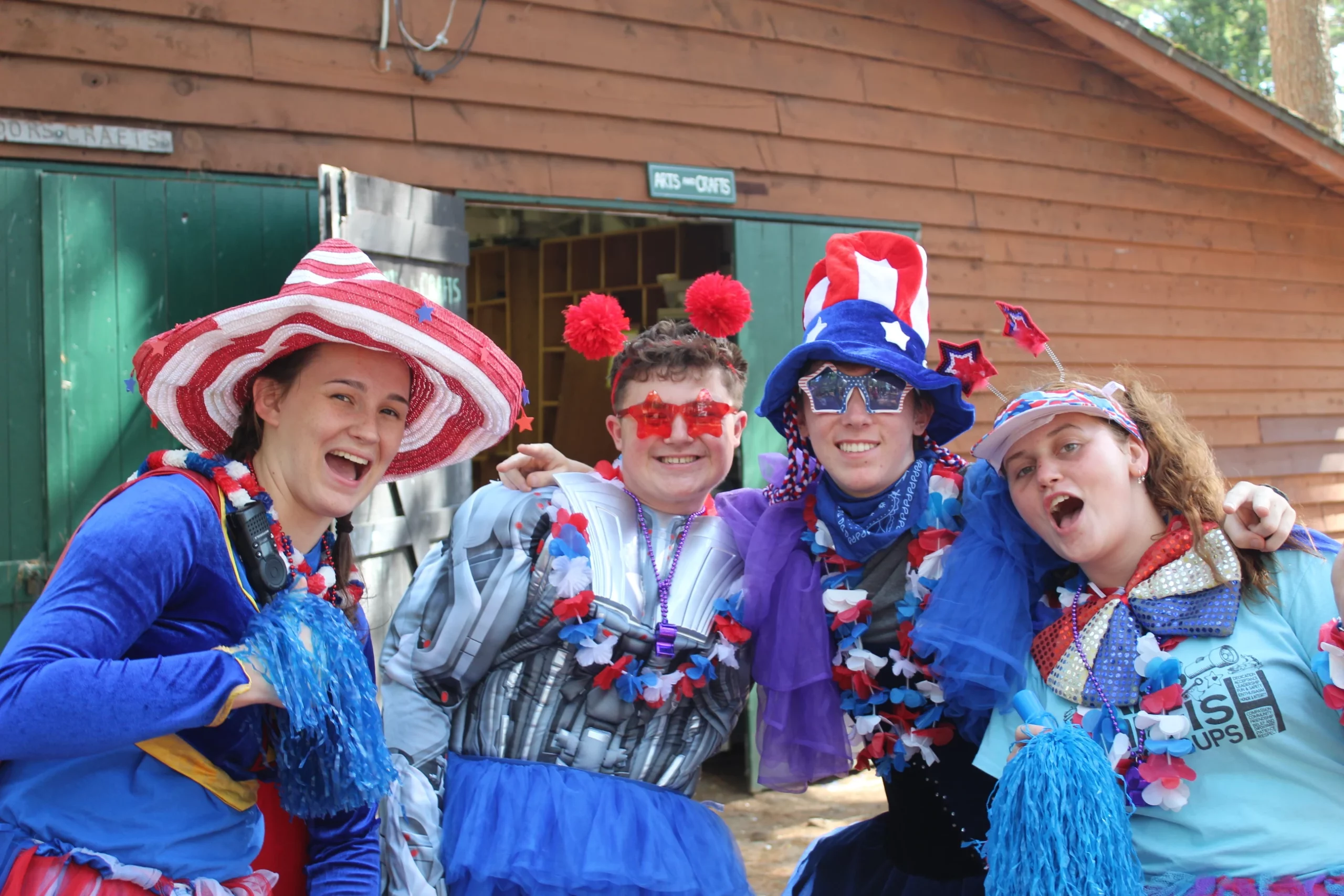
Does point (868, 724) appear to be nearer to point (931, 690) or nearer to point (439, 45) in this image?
point (931, 690)

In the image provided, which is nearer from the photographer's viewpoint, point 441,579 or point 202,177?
point 441,579

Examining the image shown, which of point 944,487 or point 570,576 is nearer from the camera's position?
point 570,576

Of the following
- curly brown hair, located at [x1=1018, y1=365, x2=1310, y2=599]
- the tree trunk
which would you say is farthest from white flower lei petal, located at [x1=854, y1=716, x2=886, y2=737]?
the tree trunk

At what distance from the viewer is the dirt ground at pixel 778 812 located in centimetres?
480

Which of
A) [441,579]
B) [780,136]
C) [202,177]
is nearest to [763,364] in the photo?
[780,136]

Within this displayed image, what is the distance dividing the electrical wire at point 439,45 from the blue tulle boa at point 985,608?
10.9 feet

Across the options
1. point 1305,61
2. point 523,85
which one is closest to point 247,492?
point 523,85

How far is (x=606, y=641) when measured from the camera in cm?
233

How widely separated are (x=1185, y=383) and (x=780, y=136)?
3.45 metres

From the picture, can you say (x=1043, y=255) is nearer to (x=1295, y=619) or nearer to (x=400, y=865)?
(x=1295, y=619)

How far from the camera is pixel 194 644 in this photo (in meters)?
1.71

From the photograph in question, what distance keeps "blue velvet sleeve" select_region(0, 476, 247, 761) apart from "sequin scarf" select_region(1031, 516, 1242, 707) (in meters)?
1.49

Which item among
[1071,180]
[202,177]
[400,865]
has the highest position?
[1071,180]

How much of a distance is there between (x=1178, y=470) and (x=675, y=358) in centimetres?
110
